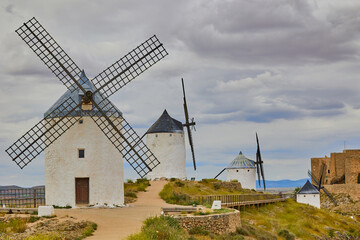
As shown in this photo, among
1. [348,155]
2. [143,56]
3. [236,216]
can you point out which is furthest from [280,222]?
[348,155]

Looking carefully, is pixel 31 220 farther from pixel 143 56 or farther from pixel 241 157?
pixel 241 157

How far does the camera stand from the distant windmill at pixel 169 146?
4553cm

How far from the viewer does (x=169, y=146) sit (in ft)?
151

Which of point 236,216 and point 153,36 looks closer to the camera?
point 236,216

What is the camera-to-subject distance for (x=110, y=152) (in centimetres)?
2911

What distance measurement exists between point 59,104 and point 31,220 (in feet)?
28.2

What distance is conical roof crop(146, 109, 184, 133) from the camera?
4644 centimetres

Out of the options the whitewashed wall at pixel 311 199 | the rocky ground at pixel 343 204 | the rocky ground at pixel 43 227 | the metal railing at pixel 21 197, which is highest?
the metal railing at pixel 21 197

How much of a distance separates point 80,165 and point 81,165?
5 cm

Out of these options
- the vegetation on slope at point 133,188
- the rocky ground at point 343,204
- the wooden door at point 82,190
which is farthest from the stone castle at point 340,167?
the wooden door at point 82,190

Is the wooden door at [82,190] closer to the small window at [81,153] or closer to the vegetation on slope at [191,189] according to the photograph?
the small window at [81,153]

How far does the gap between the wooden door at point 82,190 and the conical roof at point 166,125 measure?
714 inches

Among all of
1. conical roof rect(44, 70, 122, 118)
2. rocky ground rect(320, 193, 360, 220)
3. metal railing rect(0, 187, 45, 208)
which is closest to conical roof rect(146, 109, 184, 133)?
conical roof rect(44, 70, 122, 118)

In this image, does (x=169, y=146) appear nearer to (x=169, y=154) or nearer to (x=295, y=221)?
(x=169, y=154)
